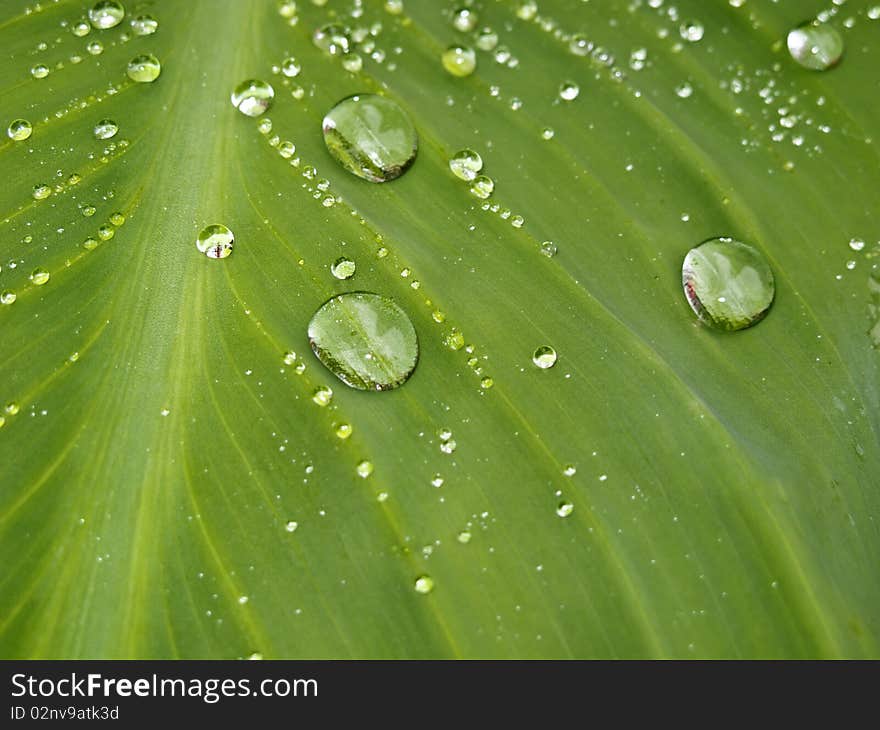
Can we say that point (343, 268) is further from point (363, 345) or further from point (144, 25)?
point (144, 25)

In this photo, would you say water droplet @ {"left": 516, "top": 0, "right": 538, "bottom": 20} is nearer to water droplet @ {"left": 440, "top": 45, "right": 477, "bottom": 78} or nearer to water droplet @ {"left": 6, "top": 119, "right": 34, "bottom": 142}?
water droplet @ {"left": 440, "top": 45, "right": 477, "bottom": 78}

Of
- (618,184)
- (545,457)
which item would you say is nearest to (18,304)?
(545,457)

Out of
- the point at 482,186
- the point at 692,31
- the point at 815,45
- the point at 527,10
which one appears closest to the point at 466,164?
the point at 482,186

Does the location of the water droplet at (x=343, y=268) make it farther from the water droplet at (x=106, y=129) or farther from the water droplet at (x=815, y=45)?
the water droplet at (x=815, y=45)

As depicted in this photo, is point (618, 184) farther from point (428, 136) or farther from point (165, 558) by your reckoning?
point (165, 558)

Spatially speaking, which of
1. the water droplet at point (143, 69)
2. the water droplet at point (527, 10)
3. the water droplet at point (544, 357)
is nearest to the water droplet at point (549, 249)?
the water droplet at point (544, 357)

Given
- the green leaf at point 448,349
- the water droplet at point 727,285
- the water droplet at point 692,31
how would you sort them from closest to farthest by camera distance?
the green leaf at point 448,349 → the water droplet at point 727,285 → the water droplet at point 692,31
